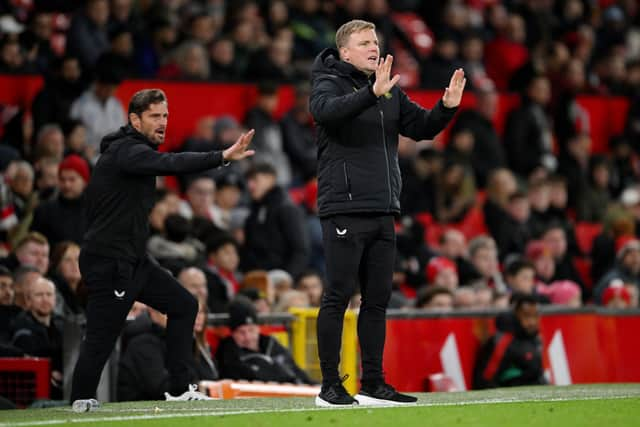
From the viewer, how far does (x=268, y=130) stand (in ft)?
56.7

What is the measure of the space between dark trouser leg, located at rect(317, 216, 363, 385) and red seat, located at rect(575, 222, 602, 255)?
10.4m

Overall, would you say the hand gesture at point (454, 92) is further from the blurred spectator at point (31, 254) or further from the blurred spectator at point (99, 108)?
the blurred spectator at point (99, 108)

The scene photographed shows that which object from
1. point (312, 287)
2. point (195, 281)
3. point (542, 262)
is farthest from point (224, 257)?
point (542, 262)

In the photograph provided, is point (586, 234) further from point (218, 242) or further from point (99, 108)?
point (99, 108)

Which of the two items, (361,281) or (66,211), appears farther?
(66,211)

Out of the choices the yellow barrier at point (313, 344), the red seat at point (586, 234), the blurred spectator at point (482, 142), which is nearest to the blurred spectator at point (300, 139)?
the blurred spectator at point (482, 142)

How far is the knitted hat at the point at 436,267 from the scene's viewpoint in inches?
613

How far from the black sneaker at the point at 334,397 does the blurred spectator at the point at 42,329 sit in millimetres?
2924

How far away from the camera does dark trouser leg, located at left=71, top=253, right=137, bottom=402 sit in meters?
9.12

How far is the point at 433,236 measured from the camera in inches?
695

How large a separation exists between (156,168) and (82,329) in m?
2.52

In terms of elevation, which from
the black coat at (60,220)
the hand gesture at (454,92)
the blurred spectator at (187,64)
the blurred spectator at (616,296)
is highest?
the blurred spectator at (187,64)

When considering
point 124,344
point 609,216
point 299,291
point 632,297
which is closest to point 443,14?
point 609,216

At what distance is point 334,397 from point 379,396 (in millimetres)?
321
